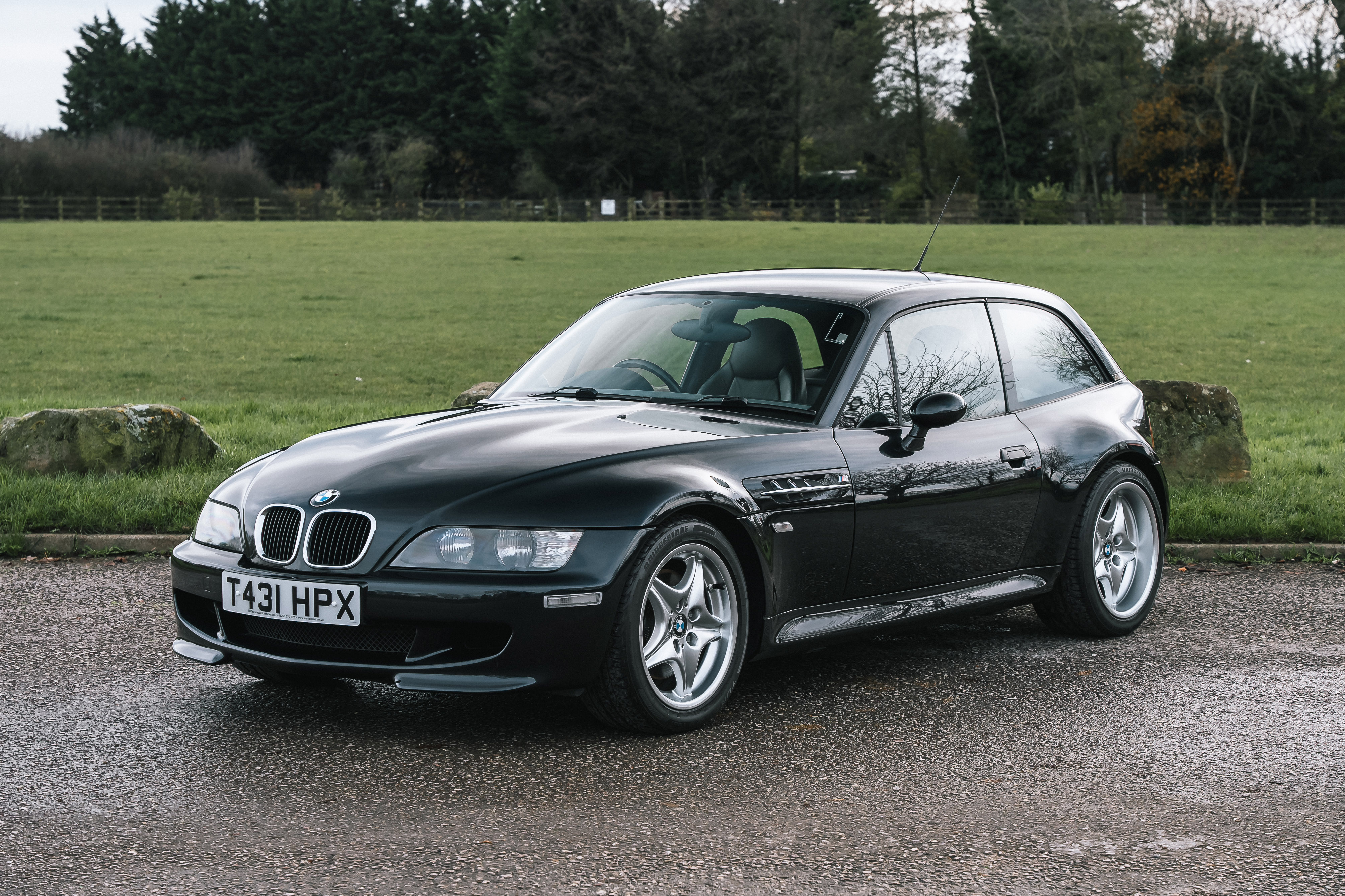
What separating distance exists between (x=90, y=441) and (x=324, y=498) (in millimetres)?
5474

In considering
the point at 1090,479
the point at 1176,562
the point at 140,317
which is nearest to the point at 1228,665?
the point at 1090,479

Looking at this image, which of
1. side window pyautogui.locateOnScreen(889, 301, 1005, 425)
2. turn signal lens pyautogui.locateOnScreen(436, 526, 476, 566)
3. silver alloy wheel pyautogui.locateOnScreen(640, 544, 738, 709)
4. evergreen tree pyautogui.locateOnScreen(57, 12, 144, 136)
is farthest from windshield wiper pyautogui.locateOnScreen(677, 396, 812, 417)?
evergreen tree pyautogui.locateOnScreen(57, 12, 144, 136)

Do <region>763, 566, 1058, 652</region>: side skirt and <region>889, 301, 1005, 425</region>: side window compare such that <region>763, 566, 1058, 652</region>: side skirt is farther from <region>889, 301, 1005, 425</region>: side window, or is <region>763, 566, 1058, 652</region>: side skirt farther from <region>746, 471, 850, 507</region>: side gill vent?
<region>889, 301, 1005, 425</region>: side window

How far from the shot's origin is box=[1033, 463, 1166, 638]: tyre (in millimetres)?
6344

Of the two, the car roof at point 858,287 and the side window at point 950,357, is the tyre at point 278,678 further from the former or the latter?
the side window at point 950,357

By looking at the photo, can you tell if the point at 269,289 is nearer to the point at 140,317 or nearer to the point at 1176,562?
the point at 140,317

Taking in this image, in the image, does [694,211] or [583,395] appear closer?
[583,395]

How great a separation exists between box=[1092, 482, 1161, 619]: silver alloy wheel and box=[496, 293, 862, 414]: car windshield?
1.60 meters

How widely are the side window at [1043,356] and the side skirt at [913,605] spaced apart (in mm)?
755

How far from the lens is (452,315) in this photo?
27781mm

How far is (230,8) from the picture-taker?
349 feet

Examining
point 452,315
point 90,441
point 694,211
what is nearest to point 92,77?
point 694,211

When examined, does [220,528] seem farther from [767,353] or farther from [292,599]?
[767,353]

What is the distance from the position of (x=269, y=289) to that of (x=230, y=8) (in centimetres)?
8136
